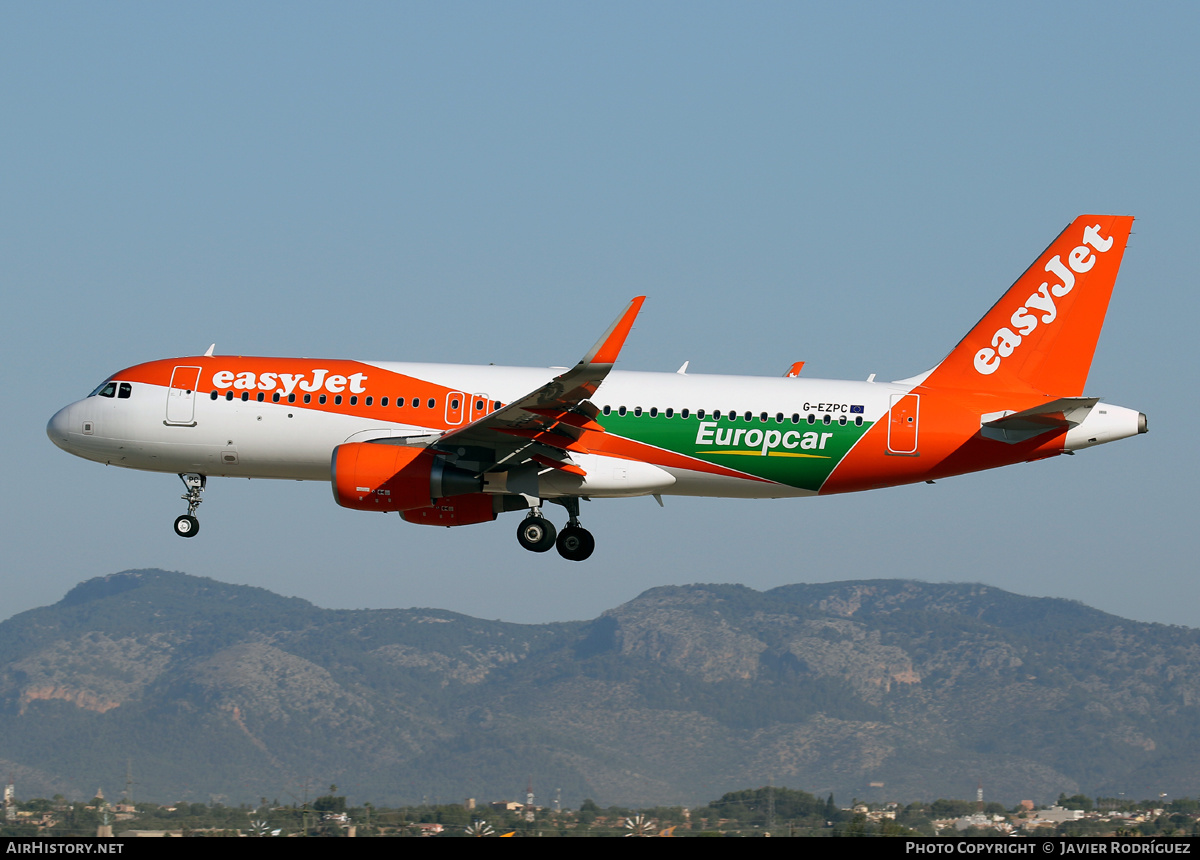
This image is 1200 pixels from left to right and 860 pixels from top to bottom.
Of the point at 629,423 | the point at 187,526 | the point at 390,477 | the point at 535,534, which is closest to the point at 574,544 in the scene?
the point at 535,534

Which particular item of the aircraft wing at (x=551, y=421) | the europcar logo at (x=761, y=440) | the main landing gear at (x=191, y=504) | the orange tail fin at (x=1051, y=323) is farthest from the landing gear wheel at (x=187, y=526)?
the orange tail fin at (x=1051, y=323)

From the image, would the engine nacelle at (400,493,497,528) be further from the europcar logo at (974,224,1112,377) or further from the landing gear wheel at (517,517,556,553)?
the europcar logo at (974,224,1112,377)

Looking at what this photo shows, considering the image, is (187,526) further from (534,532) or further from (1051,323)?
(1051,323)

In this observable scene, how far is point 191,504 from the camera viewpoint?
4572cm

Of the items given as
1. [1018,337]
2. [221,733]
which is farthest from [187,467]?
[221,733]

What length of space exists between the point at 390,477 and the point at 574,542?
707 centimetres

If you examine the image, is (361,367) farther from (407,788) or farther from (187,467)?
(407,788)

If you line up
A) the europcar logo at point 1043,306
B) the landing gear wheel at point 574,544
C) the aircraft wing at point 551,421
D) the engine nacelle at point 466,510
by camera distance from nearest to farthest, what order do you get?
the aircraft wing at point 551,421 < the europcar logo at point 1043,306 < the engine nacelle at point 466,510 < the landing gear wheel at point 574,544

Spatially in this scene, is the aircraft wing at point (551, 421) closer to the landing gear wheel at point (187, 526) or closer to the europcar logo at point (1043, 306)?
the landing gear wheel at point (187, 526)

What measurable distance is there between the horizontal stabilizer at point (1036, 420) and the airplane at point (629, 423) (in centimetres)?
6

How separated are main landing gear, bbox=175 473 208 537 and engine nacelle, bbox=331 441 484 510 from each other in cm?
667

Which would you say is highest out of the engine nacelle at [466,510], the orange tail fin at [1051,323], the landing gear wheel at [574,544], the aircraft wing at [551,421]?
the orange tail fin at [1051,323]

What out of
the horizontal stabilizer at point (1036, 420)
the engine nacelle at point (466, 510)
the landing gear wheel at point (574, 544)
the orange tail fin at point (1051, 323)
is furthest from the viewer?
the landing gear wheel at point (574, 544)

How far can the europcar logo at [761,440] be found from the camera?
42000mm
